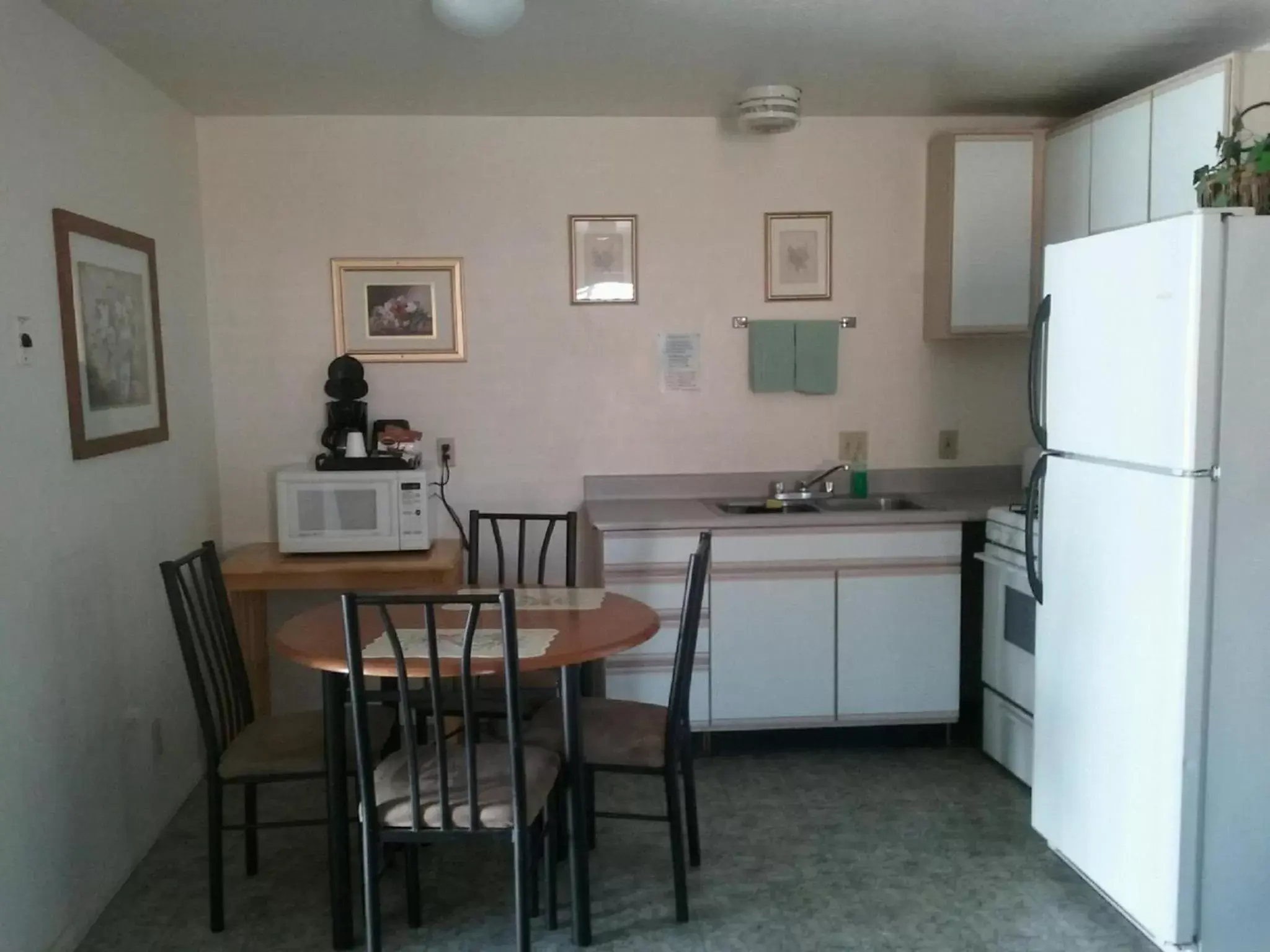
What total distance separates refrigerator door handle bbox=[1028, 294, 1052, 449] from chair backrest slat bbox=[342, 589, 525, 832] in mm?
1543

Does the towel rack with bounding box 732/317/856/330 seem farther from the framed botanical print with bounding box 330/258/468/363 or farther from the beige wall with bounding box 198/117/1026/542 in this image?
the framed botanical print with bounding box 330/258/468/363

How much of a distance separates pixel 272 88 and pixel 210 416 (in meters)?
1.17

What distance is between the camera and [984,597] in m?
3.41

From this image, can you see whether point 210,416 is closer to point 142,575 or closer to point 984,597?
point 142,575

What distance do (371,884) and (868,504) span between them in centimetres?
234

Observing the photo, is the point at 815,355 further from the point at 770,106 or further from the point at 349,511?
the point at 349,511

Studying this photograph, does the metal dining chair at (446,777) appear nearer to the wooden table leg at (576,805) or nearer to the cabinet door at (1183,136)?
the wooden table leg at (576,805)

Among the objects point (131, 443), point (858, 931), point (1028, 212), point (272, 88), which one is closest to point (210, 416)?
point (131, 443)

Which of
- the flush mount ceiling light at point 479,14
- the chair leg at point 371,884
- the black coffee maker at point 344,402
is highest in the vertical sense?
the flush mount ceiling light at point 479,14

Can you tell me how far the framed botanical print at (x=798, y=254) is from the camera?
379 centimetres

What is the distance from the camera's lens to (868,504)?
3807 mm

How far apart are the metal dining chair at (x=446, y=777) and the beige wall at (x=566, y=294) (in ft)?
5.27

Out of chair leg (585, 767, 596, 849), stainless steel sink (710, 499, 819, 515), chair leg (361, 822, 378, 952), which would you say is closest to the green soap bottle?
stainless steel sink (710, 499, 819, 515)

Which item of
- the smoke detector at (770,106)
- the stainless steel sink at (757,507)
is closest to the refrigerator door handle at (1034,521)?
the stainless steel sink at (757,507)
